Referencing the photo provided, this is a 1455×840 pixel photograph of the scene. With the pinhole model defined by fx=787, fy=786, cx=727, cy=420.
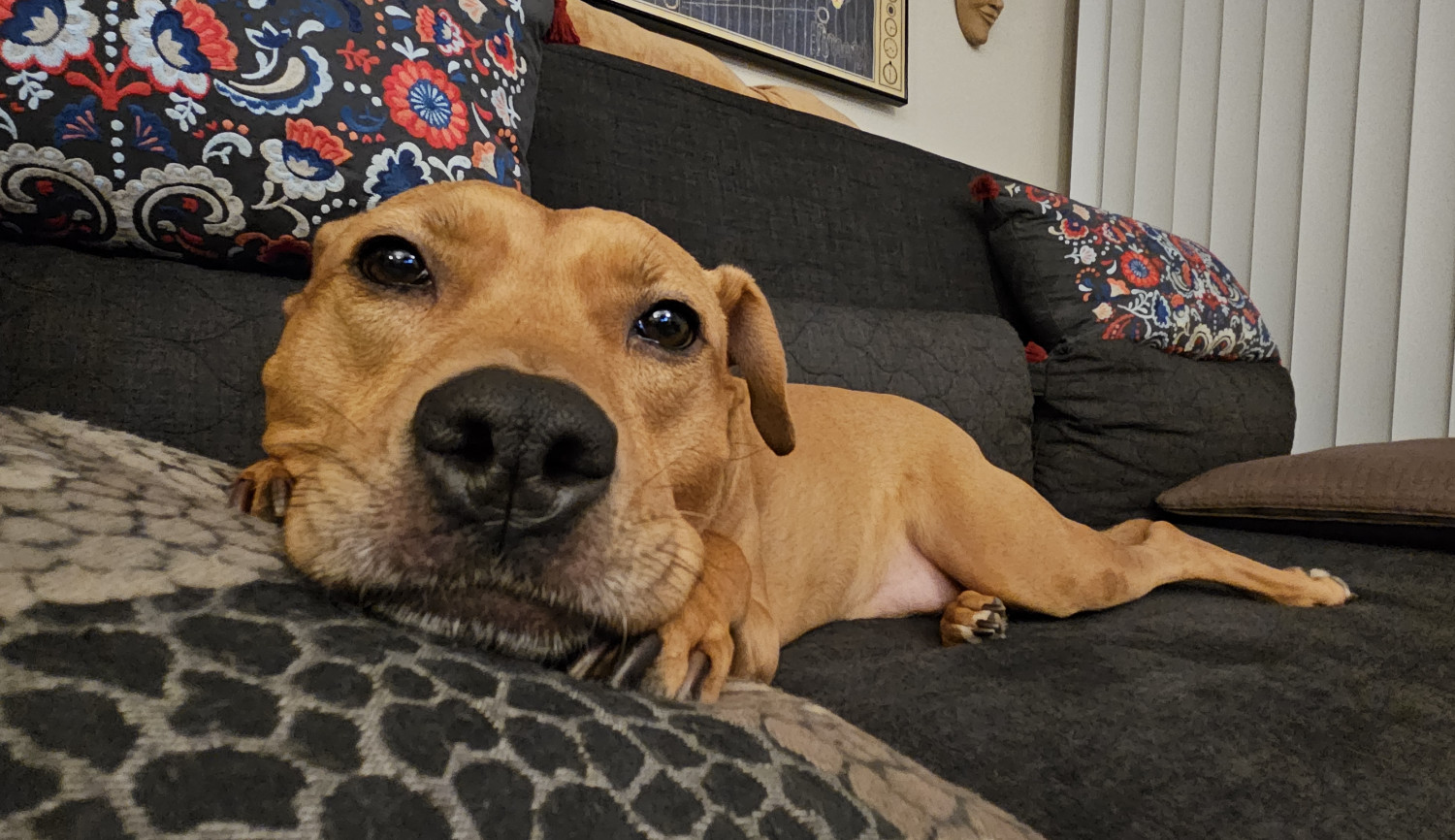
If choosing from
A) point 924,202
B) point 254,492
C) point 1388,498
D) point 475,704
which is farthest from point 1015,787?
point 924,202

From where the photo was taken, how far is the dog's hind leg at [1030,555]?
5.82ft

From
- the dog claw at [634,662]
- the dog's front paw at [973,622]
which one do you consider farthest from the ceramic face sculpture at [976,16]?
the dog claw at [634,662]

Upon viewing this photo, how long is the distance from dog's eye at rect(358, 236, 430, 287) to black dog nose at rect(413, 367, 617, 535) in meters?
0.39

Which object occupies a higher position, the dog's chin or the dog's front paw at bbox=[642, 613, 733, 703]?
the dog's chin

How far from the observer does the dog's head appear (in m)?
0.71

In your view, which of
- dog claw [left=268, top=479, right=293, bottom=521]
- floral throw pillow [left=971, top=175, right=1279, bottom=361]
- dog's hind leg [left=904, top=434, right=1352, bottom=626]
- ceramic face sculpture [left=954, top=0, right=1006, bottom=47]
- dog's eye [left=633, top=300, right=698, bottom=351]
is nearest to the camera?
dog claw [left=268, top=479, right=293, bottom=521]

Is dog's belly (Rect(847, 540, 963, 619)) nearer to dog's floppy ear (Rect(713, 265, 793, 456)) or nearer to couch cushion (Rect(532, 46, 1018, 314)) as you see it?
dog's floppy ear (Rect(713, 265, 793, 456))

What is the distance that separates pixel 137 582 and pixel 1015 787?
0.91 metres

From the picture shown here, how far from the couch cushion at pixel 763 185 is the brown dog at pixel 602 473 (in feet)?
2.07

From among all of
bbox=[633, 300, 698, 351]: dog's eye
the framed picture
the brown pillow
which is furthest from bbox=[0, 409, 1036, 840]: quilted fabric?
the framed picture

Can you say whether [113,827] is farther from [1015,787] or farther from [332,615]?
[1015,787]

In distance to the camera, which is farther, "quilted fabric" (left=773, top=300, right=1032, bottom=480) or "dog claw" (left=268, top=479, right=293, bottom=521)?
"quilted fabric" (left=773, top=300, right=1032, bottom=480)

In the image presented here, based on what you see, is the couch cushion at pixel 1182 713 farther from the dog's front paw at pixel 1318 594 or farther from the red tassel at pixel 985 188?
the red tassel at pixel 985 188

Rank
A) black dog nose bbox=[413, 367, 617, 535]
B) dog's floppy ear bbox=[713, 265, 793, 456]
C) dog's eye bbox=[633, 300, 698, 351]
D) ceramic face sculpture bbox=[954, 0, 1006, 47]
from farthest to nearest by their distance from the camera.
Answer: ceramic face sculpture bbox=[954, 0, 1006, 47], dog's floppy ear bbox=[713, 265, 793, 456], dog's eye bbox=[633, 300, 698, 351], black dog nose bbox=[413, 367, 617, 535]
